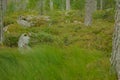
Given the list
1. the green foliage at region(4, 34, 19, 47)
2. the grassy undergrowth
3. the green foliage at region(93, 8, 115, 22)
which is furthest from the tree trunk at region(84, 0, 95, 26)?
the grassy undergrowth

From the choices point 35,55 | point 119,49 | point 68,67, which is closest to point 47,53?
point 35,55

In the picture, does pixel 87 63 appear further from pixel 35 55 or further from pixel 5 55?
pixel 5 55

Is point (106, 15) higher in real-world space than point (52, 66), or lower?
higher

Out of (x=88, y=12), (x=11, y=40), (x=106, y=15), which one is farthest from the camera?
(x=106, y=15)

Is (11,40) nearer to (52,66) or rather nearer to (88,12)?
(52,66)

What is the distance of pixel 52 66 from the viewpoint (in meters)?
4.43

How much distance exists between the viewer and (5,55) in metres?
4.61

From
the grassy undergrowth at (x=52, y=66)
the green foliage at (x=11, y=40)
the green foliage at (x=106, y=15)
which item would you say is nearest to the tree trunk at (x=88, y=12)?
the green foliage at (x=106, y=15)

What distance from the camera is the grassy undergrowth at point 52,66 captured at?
165 inches

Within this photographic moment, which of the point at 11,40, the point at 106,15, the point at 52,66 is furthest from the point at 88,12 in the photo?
the point at 52,66

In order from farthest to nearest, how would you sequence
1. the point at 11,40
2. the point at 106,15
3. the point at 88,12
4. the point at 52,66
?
the point at 106,15
the point at 88,12
the point at 11,40
the point at 52,66

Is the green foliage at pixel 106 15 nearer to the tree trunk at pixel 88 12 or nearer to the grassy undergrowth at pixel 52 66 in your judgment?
the tree trunk at pixel 88 12

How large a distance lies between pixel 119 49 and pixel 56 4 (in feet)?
103

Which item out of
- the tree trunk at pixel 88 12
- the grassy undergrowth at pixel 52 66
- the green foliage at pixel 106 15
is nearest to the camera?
the grassy undergrowth at pixel 52 66
